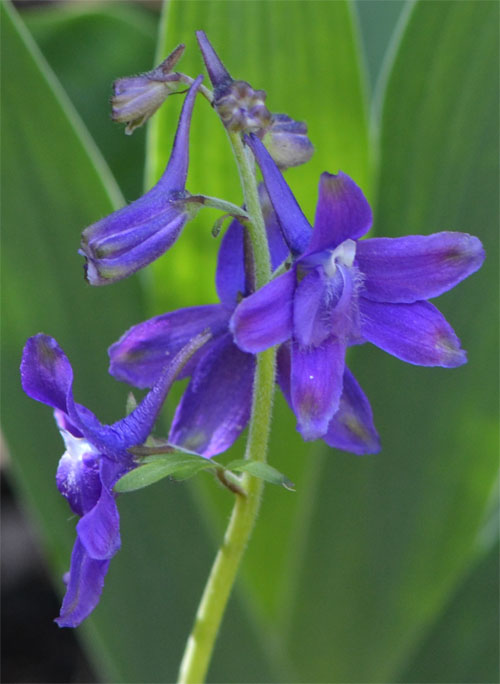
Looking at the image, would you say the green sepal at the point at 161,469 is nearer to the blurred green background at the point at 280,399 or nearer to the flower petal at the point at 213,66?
the flower petal at the point at 213,66

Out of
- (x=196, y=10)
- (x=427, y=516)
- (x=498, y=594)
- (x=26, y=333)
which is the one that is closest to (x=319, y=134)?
(x=196, y=10)

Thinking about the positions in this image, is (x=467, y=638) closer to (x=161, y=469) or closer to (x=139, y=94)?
(x=161, y=469)

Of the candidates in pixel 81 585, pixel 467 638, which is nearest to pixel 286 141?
pixel 81 585

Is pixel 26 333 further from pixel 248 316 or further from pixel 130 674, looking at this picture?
pixel 248 316

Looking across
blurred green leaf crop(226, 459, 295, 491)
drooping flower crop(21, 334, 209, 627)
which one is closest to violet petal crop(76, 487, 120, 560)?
drooping flower crop(21, 334, 209, 627)

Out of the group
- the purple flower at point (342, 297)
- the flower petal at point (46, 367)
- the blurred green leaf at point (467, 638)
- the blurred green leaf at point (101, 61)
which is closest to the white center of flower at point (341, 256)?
the purple flower at point (342, 297)
